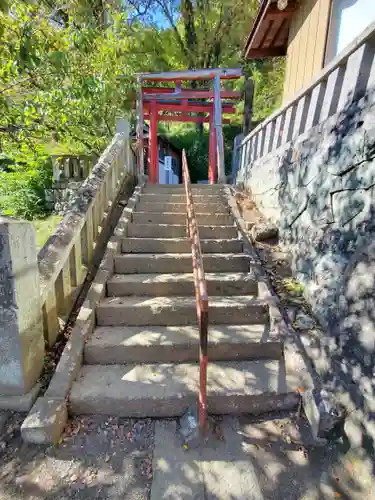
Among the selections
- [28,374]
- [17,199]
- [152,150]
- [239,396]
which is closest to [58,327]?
[28,374]

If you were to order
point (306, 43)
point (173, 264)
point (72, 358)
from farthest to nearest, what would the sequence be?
point (306, 43) < point (173, 264) < point (72, 358)

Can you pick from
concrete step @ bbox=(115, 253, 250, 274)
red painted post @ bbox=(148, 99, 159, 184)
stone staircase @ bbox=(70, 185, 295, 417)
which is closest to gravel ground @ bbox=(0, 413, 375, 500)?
stone staircase @ bbox=(70, 185, 295, 417)

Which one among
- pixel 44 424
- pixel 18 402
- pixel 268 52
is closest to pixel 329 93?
pixel 44 424

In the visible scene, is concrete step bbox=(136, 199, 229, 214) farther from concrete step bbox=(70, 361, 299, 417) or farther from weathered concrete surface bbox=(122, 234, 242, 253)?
concrete step bbox=(70, 361, 299, 417)

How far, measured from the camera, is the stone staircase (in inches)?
91.0

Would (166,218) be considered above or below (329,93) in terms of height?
below

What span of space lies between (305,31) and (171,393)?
6167 mm

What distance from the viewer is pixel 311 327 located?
2738 mm

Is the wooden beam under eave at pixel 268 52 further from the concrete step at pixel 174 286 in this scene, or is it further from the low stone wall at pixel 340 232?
the concrete step at pixel 174 286

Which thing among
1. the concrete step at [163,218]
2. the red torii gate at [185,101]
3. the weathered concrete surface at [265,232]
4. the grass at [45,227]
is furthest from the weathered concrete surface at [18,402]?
the red torii gate at [185,101]

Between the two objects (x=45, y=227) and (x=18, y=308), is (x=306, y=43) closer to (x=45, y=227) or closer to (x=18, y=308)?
(x=18, y=308)

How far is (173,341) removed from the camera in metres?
2.72

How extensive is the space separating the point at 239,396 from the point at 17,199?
8.15 metres

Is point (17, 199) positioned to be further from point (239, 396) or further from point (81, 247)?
point (239, 396)
